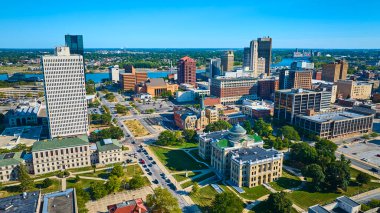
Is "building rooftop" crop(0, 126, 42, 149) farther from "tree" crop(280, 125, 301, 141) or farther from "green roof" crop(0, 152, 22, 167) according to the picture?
"tree" crop(280, 125, 301, 141)

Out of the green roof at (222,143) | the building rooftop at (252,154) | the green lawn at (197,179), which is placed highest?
the green roof at (222,143)

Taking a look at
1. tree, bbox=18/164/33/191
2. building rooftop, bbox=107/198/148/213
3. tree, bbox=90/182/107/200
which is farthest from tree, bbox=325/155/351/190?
tree, bbox=18/164/33/191

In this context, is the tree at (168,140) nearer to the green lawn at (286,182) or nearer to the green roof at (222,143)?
the green roof at (222,143)

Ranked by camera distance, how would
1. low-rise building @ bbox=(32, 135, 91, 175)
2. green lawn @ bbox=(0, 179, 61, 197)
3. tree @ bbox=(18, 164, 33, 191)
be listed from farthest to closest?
low-rise building @ bbox=(32, 135, 91, 175) < green lawn @ bbox=(0, 179, 61, 197) < tree @ bbox=(18, 164, 33, 191)

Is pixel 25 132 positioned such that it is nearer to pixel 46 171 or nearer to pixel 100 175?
pixel 46 171

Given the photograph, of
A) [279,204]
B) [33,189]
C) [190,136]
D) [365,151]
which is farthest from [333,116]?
[33,189]

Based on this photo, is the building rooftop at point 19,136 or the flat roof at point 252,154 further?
the building rooftop at point 19,136

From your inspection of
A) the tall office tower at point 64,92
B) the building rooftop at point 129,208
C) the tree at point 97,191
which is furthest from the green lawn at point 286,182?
the tall office tower at point 64,92
